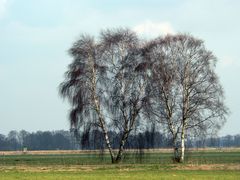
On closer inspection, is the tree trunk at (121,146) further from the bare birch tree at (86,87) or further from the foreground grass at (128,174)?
the foreground grass at (128,174)

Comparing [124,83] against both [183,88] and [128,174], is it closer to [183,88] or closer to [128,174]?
[183,88]

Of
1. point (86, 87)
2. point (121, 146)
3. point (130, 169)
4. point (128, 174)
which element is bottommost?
point (128, 174)

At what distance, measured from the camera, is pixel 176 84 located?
61.0 m

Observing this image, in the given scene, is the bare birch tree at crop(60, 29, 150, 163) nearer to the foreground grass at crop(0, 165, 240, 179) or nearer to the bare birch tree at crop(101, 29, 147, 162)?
the bare birch tree at crop(101, 29, 147, 162)

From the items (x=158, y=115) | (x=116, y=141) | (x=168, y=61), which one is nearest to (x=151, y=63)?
(x=168, y=61)

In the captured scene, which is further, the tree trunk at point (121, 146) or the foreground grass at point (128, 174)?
the tree trunk at point (121, 146)

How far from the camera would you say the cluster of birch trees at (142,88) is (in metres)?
60.4

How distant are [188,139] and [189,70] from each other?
7731 mm

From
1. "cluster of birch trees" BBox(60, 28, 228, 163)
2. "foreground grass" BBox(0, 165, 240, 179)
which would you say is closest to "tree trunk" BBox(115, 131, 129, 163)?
"cluster of birch trees" BBox(60, 28, 228, 163)

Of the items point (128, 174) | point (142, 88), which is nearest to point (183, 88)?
point (142, 88)

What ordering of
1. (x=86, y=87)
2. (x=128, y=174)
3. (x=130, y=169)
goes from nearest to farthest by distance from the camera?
(x=128, y=174) < (x=130, y=169) < (x=86, y=87)

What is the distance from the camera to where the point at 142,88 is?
6206 centimetres

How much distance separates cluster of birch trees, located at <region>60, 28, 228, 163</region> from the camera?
60.4 metres

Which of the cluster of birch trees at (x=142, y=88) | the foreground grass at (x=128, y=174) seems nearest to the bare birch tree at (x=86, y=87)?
the cluster of birch trees at (x=142, y=88)
